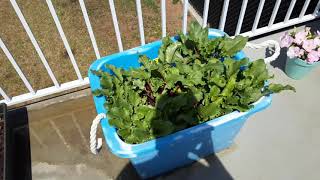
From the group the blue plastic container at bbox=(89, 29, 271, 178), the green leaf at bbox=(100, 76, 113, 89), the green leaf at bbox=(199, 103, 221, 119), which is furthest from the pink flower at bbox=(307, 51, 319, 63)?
the green leaf at bbox=(100, 76, 113, 89)

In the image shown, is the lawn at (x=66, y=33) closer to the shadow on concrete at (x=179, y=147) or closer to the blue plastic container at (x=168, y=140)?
the blue plastic container at (x=168, y=140)

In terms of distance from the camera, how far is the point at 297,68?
6.66 ft

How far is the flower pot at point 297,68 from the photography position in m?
1.95

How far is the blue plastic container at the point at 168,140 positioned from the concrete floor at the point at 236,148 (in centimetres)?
11

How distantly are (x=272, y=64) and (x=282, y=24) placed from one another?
381 millimetres

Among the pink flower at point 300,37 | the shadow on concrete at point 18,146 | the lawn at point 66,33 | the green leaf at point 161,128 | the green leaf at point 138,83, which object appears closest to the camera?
the green leaf at point 161,128

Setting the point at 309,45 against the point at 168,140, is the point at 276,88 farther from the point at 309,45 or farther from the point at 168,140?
the point at 309,45

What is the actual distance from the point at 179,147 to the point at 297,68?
1073mm

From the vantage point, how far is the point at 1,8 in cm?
320

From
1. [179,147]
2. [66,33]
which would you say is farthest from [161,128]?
[66,33]

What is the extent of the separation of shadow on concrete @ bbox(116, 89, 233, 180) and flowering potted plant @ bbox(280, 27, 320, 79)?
27.4 inches

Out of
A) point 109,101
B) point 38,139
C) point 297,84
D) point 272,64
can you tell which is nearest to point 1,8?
point 38,139

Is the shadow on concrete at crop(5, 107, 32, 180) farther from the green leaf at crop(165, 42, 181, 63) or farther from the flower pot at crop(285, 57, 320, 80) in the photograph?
the flower pot at crop(285, 57, 320, 80)

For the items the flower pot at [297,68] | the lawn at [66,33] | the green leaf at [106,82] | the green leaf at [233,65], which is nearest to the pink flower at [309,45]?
the flower pot at [297,68]
